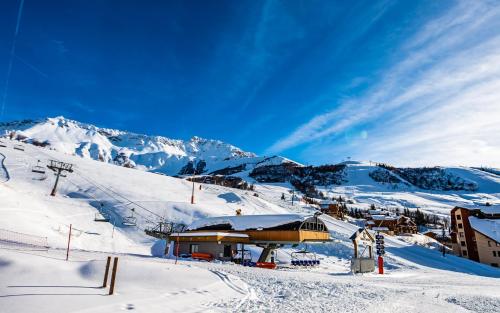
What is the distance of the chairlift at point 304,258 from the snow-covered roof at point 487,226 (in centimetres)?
3827

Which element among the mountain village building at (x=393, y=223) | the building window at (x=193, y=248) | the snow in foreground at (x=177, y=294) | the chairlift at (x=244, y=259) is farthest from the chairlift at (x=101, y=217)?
the mountain village building at (x=393, y=223)

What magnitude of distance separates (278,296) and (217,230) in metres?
23.0

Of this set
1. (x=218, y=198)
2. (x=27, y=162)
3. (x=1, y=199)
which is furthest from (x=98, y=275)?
(x=27, y=162)

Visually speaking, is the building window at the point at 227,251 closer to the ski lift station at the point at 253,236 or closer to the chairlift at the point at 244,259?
the ski lift station at the point at 253,236

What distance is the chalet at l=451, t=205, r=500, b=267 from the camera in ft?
194

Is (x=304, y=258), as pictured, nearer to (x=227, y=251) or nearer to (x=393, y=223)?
(x=227, y=251)

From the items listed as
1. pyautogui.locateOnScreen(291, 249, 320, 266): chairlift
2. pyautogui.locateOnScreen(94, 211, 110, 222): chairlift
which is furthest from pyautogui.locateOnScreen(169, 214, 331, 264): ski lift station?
pyautogui.locateOnScreen(94, 211, 110, 222): chairlift

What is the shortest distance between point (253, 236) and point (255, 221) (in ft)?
6.35

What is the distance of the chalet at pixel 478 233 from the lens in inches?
2331

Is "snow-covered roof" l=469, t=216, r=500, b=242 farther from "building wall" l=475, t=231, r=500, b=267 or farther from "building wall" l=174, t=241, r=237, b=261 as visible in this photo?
"building wall" l=174, t=241, r=237, b=261

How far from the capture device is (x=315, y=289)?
16281 mm

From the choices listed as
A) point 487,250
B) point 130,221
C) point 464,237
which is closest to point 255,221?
point 130,221

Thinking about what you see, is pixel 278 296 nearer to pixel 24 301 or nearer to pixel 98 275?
pixel 98 275

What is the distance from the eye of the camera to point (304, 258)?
3938 cm
